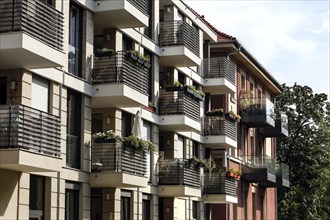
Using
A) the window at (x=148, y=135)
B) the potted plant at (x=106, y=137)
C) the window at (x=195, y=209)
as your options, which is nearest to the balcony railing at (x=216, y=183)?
the window at (x=195, y=209)

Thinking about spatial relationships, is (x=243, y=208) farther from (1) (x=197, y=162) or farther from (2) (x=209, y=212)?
(1) (x=197, y=162)

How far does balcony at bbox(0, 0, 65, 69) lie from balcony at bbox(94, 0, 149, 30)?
462cm

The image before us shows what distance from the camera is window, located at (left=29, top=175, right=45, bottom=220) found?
19.8m

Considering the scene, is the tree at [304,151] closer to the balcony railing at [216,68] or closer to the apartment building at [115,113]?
the apartment building at [115,113]

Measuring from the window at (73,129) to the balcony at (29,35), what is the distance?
3366mm

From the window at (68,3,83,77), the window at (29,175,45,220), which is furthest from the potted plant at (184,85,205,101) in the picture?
the window at (29,175,45,220)

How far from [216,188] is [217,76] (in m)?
5.26

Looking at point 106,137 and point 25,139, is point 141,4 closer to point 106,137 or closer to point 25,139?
point 106,137

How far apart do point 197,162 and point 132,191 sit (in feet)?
17.6

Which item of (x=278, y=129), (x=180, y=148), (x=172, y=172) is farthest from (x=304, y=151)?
(x=172, y=172)

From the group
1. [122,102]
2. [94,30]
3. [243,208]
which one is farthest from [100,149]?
[243,208]

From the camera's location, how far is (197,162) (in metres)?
30.8

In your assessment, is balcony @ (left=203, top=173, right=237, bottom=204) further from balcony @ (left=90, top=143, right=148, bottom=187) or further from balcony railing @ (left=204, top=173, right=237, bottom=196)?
balcony @ (left=90, top=143, right=148, bottom=187)

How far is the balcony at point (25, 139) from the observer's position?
16.9 meters
